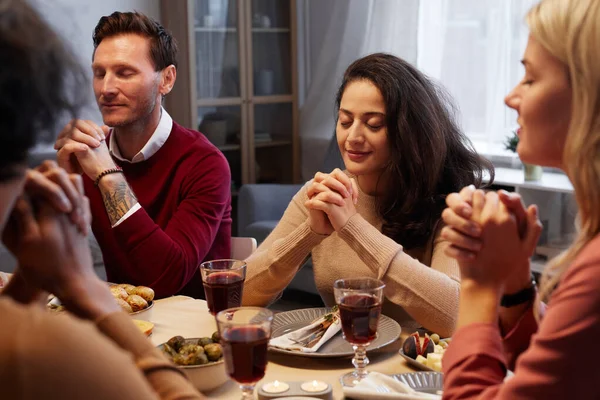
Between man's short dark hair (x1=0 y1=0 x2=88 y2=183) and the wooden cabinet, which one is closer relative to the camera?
man's short dark hair (x1=0 y1=0 x2=88 y2=183)

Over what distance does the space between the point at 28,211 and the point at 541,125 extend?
781 mm

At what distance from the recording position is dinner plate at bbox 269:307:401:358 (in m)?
1.56

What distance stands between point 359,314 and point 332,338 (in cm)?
27

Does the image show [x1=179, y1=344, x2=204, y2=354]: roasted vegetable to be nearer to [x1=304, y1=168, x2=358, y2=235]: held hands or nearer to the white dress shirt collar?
[x1=304, y1=168, x2=358, y2=235]: held hands

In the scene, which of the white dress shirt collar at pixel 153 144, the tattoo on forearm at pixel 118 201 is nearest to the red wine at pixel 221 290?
the tattoo on forearm at pixel 118 201

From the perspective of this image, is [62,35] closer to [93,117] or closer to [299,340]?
[299,340]

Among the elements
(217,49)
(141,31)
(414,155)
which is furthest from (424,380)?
(217,49)

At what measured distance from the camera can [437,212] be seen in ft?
6.99

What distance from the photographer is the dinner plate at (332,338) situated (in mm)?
1557

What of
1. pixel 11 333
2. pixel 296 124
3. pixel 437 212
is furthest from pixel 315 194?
pixel 296 124

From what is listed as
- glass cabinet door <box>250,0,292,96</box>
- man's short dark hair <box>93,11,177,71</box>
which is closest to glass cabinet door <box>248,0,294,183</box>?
glass cabinet door <box>250,0,292,96</box>

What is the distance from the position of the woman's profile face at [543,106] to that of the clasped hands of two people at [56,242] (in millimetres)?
695

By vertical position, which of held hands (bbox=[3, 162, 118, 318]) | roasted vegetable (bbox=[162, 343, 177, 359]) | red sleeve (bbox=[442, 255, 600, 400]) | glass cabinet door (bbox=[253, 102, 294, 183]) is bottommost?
glass cabinet door (bbox=[253, 102, 294, 183])

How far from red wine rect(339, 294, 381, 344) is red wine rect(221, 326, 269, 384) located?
0.71ft
